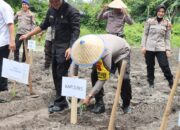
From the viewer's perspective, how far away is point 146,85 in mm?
8789

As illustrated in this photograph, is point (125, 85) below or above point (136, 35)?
above

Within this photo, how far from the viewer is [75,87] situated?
211 inches

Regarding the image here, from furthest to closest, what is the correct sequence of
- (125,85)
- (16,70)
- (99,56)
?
1. (16,70)
2. (125,85)
3. (99,56)

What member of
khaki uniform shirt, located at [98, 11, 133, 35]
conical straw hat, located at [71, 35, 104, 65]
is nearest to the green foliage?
khaki uniform shirt, located at [98, 11, 133, 35]

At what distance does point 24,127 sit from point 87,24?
16.0 meters

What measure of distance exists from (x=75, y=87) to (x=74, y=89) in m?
0.03

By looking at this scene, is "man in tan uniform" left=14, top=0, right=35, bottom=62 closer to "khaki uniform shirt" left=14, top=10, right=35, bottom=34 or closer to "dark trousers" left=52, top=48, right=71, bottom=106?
"khaki uniform shirt" left=14, top=10, right=35, bottom=34

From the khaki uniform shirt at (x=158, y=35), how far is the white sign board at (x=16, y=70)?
8.27ft

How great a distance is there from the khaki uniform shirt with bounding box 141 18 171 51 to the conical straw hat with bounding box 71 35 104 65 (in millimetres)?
3181

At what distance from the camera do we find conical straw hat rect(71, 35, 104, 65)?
4.76 m

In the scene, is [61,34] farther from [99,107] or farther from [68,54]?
[99,107]

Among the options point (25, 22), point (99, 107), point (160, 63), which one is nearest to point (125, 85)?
point (99, 107)

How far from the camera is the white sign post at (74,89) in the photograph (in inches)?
207

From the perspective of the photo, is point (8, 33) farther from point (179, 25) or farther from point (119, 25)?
point (179, 25)
